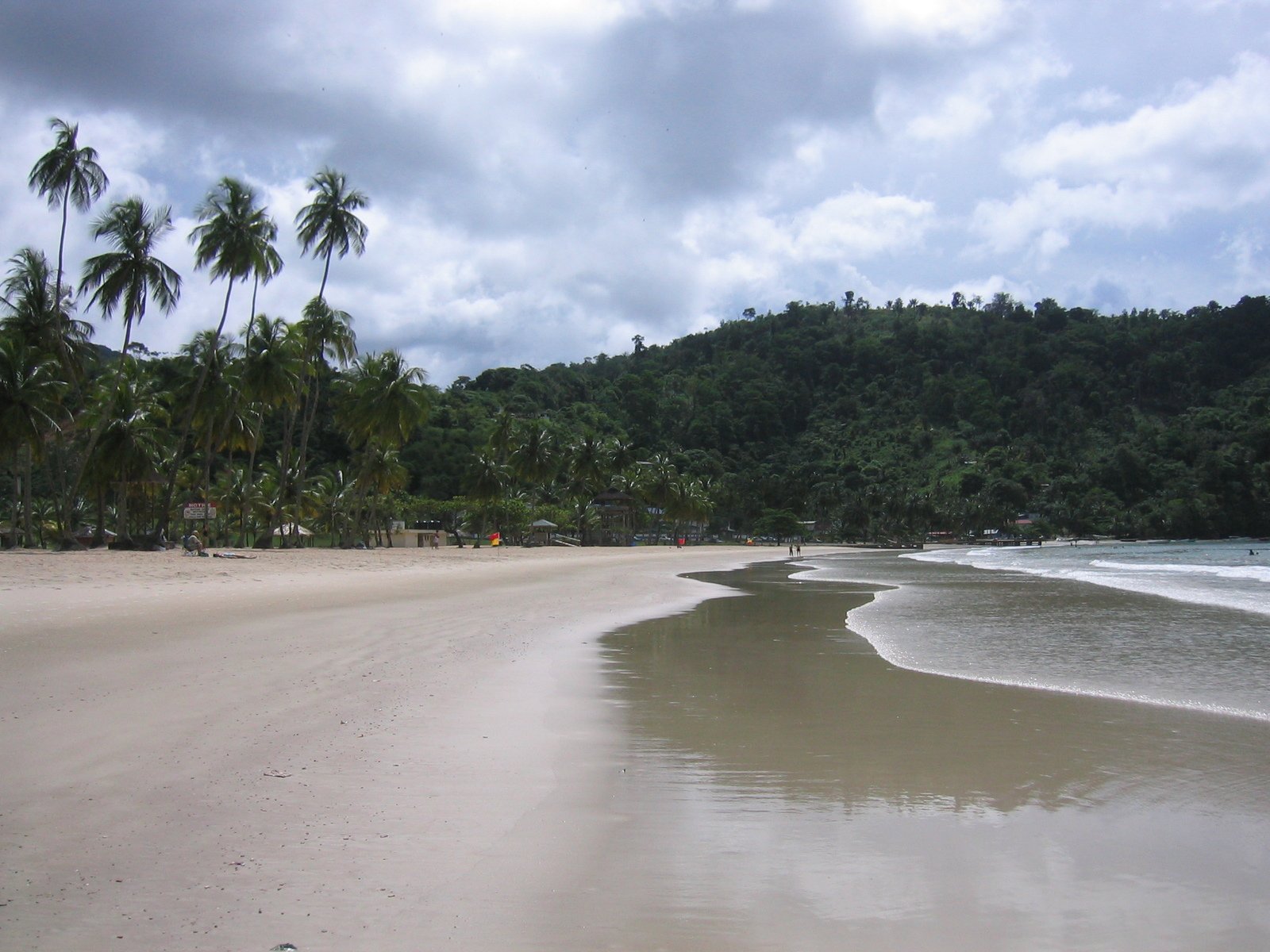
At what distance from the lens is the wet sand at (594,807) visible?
3.59m

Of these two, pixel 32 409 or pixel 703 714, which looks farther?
pixel 32 409

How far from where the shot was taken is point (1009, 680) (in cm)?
971

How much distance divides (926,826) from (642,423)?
444 feet

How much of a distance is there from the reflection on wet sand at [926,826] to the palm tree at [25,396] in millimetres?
29822

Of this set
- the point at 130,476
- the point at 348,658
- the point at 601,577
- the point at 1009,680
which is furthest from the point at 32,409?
the point at 1009,680

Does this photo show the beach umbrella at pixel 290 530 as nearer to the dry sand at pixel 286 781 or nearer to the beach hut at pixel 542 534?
the beach hut at pixel 542 534

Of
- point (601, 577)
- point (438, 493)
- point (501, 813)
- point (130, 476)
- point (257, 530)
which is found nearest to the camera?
point (501, 813)

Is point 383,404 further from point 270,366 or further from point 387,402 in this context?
point 270,366

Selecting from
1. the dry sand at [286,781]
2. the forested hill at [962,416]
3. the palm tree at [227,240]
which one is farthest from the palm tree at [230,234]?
the forested hill at [962,416]

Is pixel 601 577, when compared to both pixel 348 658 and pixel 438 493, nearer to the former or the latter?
pixel 348 658

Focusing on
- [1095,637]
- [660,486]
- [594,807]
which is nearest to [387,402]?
[1095,637]

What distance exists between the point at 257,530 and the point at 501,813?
57.6 metres

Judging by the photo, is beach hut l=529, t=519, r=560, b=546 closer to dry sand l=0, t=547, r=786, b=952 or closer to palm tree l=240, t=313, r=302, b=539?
palm tree l=240, t=313, r=302, b=539

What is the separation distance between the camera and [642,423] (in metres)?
140
